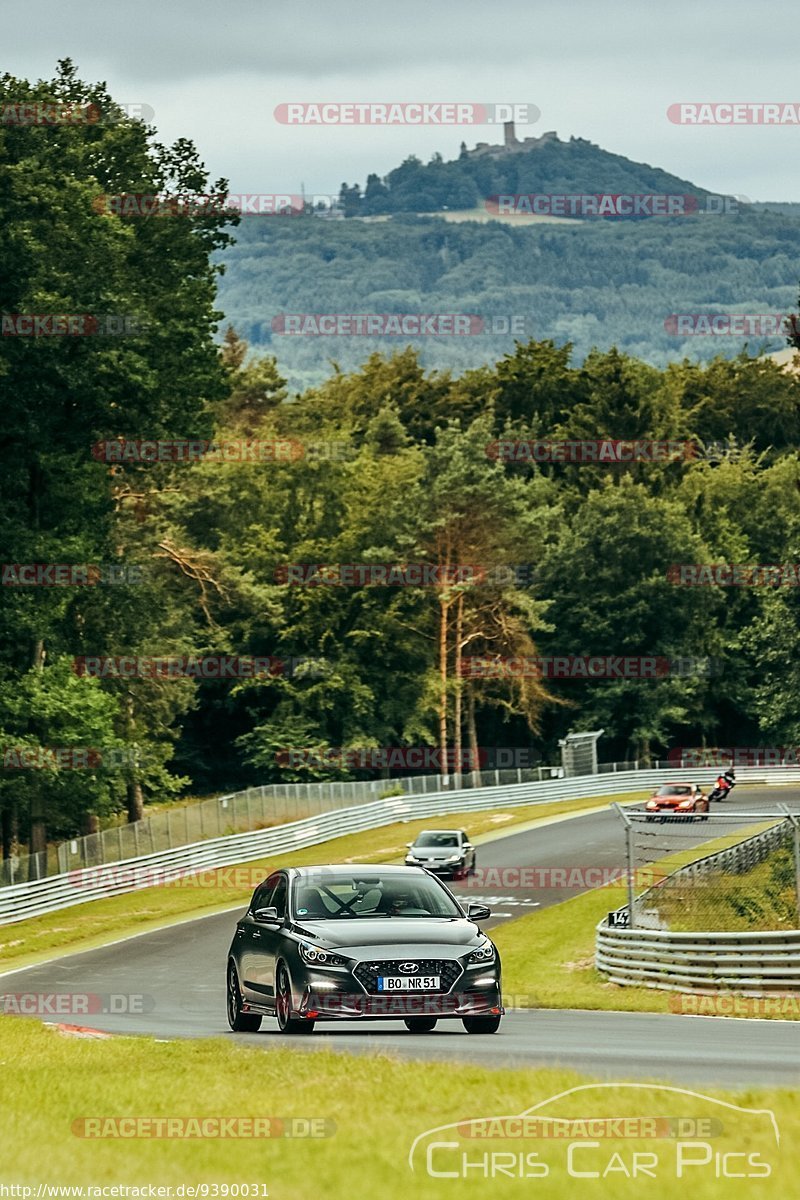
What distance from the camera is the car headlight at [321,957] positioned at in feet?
55.5

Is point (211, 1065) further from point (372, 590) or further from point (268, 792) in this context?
point (372, 590)

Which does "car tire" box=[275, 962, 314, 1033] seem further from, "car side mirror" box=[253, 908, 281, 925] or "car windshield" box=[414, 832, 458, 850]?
"car windshield" box=[414, 832, 458, 850]

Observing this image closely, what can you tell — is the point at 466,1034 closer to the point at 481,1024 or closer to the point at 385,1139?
the point at 481,1024

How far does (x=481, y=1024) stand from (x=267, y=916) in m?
2.23

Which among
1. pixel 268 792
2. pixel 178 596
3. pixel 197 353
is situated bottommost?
pixel 268 792

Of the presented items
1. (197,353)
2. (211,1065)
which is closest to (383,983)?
(211,1065)

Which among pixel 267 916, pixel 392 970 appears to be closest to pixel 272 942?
pixel 267 916

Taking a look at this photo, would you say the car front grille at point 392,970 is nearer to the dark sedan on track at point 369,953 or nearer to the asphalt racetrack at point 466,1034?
the dark sedan on track at point 369,953

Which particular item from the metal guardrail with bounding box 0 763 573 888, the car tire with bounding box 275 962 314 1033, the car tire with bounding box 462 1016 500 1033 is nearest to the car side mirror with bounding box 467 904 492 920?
the car tire with bounding box 462 1016 500 1033

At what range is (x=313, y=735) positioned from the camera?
8906 cm

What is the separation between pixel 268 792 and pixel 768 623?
32.3 metres

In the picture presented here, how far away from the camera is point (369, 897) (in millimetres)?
18000

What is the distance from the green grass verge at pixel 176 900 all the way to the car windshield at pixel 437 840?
3002mm

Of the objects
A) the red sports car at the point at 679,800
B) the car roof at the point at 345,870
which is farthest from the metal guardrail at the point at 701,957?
the red sports car at the point at 679,800
